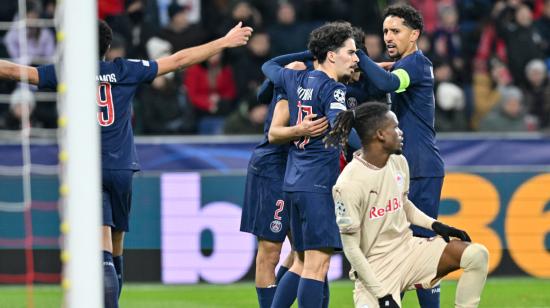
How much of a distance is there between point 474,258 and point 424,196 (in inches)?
40.2

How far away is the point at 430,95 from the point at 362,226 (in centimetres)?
136

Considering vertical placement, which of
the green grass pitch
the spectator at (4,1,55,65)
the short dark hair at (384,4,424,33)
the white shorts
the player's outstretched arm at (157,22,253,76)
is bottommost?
the green grass pitch

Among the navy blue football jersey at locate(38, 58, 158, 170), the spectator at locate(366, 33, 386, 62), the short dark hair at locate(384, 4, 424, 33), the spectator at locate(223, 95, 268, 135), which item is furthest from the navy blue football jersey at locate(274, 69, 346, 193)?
the spectator at locate(366, 33, 386, 62)

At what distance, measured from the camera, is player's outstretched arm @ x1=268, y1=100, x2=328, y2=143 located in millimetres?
7000

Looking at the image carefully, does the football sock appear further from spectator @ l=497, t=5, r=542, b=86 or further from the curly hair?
spectator @ l=497, t=5, r=542, b=86

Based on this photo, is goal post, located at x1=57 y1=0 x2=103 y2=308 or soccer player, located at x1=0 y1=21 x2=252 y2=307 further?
soccer player, located at x1=0 y1=21 x2=252 y2=307

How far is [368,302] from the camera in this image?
6402 millimetres

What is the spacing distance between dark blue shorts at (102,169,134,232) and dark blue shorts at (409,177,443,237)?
1.85m

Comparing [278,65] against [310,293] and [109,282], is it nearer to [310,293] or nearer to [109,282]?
[310,293]

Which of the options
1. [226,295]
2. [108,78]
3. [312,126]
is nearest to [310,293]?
[312,126]

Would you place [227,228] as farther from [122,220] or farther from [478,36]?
[478,36]

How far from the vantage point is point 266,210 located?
7.69m

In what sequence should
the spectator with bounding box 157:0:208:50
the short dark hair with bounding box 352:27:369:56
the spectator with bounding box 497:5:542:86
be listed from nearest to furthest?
1. the short dark hair with bounding box 352:27:369:56
2. the spectator with bounding box 157:0:208:50
3. the spectator with bounding box 497:5:542:86

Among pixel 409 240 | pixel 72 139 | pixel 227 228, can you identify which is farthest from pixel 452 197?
pixel 72 139
